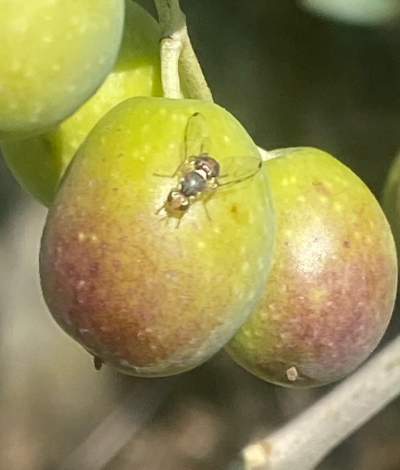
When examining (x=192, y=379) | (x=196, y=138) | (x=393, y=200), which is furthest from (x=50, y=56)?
(x=192, y=379)

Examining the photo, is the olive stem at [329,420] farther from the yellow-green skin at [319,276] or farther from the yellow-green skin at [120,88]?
the yellow-green skin at [120,88]

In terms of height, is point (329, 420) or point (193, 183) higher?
point (193, 183)

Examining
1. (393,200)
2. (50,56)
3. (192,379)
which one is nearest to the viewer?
(50,56)

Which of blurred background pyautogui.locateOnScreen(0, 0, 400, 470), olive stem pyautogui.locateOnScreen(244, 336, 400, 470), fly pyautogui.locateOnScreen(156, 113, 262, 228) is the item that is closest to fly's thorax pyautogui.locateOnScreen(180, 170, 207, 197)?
fly pyautogui.locateOnScreen(156, 113, 262, 228)

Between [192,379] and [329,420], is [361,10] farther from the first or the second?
[192,379]

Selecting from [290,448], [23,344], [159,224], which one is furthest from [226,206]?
[23,344]

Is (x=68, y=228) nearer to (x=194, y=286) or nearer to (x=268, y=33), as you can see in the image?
(x=194, y=286)

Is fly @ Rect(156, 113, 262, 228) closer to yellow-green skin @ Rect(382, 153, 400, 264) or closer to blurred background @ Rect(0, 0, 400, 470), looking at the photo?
yellow-green skin @ Rect(382, 153, 400, 264)
